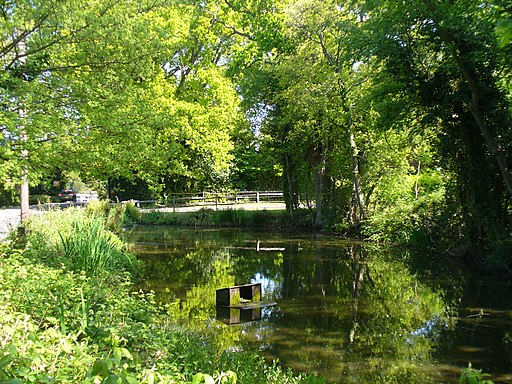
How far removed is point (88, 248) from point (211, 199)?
23458mm

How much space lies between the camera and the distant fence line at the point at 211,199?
30.1 m

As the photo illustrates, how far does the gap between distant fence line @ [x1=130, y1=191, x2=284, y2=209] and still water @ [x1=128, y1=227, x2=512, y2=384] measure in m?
15.1

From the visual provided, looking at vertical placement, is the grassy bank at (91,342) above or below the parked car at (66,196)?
below

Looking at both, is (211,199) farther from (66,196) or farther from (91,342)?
(91,342)

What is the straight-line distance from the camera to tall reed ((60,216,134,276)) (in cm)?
777

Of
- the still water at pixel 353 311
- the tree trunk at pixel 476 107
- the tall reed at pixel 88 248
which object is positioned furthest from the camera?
the tree trunk at pixel 476 107

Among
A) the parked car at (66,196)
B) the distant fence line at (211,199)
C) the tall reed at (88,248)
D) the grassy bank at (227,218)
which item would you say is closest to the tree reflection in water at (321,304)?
the tall reed at (88,248)

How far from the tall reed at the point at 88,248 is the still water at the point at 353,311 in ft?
4.18

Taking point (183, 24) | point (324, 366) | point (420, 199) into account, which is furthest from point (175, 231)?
point (324, 366)

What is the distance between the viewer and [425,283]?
10.2m

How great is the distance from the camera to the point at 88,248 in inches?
320

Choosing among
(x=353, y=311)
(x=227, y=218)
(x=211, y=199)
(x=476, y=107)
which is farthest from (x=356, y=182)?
(x=211, y=199)

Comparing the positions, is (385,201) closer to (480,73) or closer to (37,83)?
(480,73)

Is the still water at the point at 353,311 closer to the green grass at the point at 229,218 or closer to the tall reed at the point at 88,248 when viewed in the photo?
the tall reed at the point at 88,248
